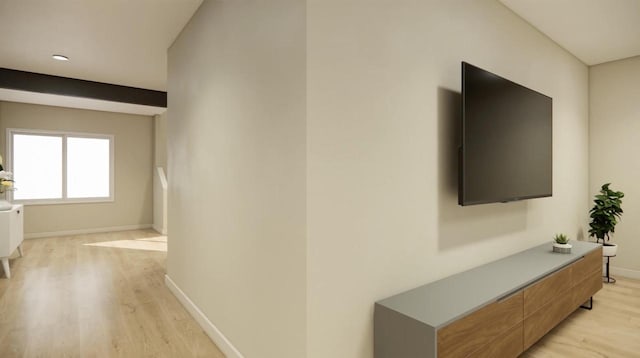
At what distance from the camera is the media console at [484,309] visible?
5.15ft

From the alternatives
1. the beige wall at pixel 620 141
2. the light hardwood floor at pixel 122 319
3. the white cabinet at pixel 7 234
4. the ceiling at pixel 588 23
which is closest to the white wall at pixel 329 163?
the ceiling at pixel 588 23

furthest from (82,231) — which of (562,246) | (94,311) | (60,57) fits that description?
(562,246)

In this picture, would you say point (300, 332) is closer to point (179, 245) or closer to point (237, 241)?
point (237, 241)

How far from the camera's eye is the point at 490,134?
2346 millimetres

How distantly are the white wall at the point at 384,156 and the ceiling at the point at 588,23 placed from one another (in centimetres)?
40

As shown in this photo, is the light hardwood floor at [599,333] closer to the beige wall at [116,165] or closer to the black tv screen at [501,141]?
the black tv screen at [501,141]

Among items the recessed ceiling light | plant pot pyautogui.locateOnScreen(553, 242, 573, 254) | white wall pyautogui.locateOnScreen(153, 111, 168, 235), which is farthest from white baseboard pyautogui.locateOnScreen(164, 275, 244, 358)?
white wall pyautogui.locateOnScreen(153, 111, 168, 235)

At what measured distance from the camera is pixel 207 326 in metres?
2.56

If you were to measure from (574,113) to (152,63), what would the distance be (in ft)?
16.5

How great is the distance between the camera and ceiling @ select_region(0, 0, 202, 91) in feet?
9.27

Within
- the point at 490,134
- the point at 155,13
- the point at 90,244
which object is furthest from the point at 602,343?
the point at 90,244

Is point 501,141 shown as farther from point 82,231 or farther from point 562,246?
point 82,231

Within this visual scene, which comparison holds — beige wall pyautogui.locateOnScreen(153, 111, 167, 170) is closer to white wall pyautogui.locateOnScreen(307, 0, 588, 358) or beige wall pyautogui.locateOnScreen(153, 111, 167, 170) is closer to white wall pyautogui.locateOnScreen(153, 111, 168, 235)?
white wall pyautogui.locateOnScreen(153, 111, 168, 235)

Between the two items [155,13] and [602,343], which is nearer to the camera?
[602,343]
